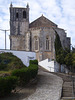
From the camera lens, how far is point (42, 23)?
134 ft

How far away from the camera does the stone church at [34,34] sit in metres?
38.2

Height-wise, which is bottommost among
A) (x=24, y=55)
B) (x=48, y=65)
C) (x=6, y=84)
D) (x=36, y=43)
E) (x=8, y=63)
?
(x=48, y=65)

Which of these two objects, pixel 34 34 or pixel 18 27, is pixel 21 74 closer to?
pixel 34 34

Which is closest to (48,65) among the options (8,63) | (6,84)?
(8,63)

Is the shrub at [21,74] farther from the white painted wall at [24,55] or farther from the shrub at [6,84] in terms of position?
the white painted wall at [24,55]

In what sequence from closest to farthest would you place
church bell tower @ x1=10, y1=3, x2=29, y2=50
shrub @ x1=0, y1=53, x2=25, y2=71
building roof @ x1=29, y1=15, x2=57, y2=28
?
shrub @ x1=0, y1=53, x2=25, y2=71, building roof @ x1=29, y1=15, x2=57, y2=28, church bell tower @ x1=10, y1=3, x2=29, y2=50

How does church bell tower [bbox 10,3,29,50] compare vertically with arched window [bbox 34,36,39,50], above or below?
above

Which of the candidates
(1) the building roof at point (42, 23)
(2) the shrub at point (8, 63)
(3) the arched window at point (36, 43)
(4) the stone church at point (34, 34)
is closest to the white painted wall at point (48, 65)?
(4) the stone church at point (34, 34)

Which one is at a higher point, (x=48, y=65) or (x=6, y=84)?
(x=6, y=84)

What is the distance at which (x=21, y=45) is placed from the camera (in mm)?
41875

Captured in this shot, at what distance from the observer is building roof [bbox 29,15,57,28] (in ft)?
132

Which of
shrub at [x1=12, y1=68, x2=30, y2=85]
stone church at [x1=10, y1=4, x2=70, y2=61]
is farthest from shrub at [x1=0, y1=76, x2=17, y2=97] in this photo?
stone church at [x1=10, y1=4, x2=70, y2=61]

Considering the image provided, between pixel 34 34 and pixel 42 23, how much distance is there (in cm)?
364

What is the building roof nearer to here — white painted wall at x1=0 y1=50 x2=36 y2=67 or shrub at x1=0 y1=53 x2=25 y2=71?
white painted wall at x1=0 y1=50 x2=36 y2=67
